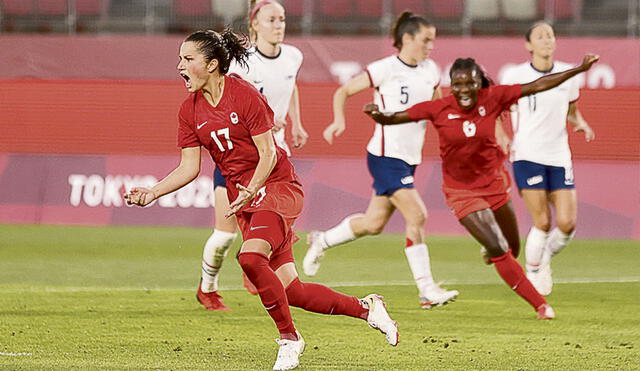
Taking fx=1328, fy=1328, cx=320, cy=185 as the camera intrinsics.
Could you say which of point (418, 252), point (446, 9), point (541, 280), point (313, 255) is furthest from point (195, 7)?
point (418, 252)

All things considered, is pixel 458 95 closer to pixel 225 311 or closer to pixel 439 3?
pixel 225 311

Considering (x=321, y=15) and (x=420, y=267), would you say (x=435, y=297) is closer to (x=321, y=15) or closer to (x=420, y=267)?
(x=420, y=267)

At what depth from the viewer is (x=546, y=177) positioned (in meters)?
12.1

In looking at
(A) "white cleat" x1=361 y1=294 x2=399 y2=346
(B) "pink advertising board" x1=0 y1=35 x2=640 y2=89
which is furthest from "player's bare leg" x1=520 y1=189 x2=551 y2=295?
(B) "pink advertising board" x1=0 y1=35 x2=640 y2=89

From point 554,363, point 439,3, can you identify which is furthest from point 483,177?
point 439,3

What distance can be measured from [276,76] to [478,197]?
6.53ft

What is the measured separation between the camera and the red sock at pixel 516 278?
10.1 meters

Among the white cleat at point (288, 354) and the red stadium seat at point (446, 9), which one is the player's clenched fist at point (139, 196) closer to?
the white cleat at point (288, 354)

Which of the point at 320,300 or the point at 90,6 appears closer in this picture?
the point at 320,300

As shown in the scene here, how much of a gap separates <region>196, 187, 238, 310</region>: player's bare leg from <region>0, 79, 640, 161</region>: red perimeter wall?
860cm

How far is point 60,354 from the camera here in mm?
8008

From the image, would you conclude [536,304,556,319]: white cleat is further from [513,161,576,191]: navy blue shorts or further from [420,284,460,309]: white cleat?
[513,161,576,191]: navy blue shorts

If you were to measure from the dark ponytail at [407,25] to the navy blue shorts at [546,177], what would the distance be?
1.68 meters

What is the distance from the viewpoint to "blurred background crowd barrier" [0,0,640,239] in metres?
18.4
